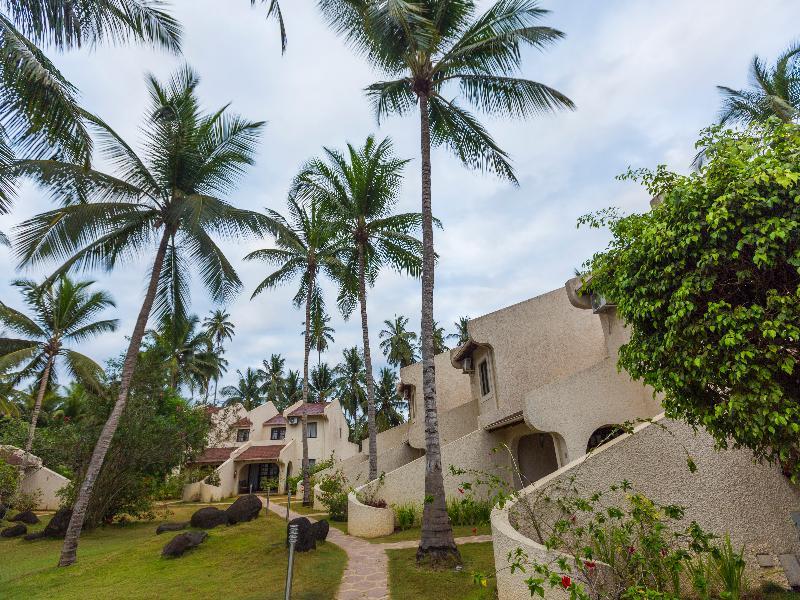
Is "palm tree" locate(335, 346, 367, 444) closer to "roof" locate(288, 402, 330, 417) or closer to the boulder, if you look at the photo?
"roof" locate(288, 402, 330, 417)

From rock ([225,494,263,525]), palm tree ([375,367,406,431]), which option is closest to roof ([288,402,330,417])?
palm tree ([375,367,406,431])

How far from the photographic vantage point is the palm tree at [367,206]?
1562cm

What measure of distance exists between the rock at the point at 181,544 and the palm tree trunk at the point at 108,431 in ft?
6.64

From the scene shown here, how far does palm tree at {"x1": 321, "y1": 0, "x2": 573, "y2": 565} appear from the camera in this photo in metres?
9.93

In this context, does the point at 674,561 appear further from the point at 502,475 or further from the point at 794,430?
the point at 502,475

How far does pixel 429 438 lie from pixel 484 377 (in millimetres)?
7588

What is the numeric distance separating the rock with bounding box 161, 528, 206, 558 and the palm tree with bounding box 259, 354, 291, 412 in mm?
39423

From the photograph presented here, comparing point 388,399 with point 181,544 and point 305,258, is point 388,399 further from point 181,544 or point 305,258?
point 181,544

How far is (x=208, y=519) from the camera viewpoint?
13.6m

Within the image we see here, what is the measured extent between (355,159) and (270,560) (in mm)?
12431

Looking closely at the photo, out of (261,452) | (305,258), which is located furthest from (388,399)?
(305,258)

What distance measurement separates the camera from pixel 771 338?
4.39 metres

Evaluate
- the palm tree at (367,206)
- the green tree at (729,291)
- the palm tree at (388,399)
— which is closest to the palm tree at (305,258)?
the palm tree at (367,206)

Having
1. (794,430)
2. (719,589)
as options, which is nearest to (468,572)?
(719,589)
